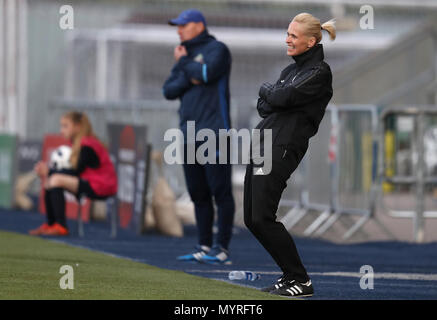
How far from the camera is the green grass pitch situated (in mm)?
7809

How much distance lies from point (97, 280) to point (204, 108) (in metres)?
2.38

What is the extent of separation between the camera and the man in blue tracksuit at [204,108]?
10.5 m

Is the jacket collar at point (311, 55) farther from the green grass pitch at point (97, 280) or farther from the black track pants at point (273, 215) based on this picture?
the green grass pitch at point (97, 280)

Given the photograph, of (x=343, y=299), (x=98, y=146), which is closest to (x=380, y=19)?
(x=98, y=146)

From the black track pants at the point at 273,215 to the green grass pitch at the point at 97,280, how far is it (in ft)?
0.85

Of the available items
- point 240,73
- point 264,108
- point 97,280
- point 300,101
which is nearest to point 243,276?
point 97,280

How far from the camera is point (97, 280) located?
8672 millimetres

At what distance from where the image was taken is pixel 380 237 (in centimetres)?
1509

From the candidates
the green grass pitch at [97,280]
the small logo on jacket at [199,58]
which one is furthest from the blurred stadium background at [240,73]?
the green grass pitch at [97,280]

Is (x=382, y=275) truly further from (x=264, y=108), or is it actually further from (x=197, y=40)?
(x=197, y=40)

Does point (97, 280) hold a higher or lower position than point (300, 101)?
lower

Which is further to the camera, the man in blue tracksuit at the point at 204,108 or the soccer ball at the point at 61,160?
the soccer ball at the point at 61,160

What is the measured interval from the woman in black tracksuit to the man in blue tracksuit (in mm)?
2360

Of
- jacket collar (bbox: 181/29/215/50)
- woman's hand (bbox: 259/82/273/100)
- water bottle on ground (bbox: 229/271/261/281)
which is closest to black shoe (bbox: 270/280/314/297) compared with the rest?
water bottle on ground (bbox: 229/271/261/281)
